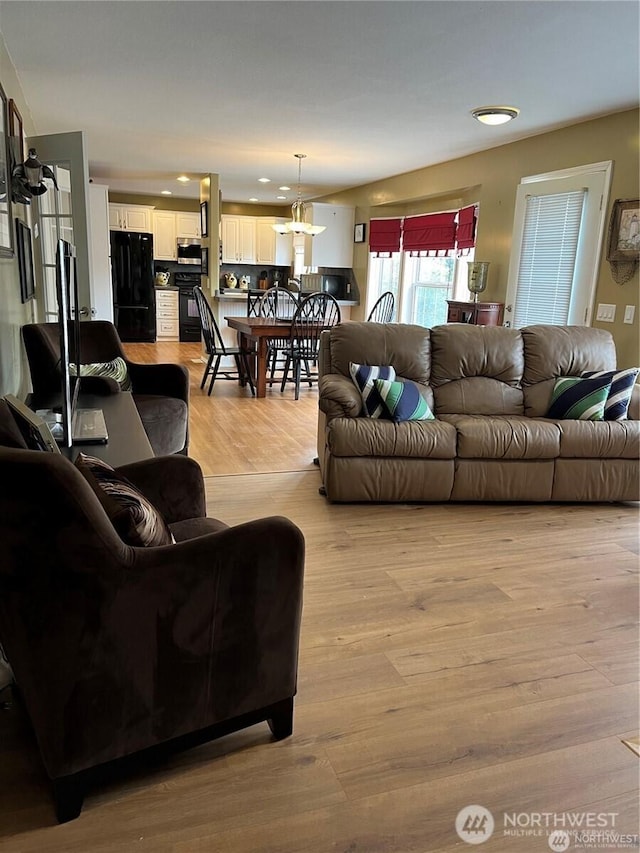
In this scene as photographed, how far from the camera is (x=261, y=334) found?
5.75 m

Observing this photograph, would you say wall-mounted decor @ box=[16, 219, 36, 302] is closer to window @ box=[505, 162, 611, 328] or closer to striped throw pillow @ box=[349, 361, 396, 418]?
striped throw pillow @ box=[349, 361, 396, 418]

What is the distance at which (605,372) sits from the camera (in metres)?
3.79

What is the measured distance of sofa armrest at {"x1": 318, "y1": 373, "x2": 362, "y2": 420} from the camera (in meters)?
3.44

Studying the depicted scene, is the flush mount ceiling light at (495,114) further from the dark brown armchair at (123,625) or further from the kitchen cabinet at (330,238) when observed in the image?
the kitchen cabinet at (330,238)

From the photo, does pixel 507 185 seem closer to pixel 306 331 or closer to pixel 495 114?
pixel 495 114

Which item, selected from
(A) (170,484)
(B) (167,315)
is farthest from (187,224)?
(A) (170,484)

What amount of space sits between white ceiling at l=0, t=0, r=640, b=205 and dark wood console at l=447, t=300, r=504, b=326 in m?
1.41

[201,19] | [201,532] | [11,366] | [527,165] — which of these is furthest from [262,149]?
[201,532]

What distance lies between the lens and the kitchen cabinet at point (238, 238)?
1044 centimetres

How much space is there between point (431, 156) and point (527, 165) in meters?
1.21

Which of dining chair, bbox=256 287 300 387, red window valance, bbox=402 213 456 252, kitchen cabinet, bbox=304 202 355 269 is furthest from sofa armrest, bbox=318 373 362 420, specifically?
kitchen cabinet, bbox=304 202 355 269

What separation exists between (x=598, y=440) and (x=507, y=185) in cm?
297

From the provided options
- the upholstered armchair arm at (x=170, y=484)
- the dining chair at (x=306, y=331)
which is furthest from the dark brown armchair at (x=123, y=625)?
the dining chair at (x=306, y=331)

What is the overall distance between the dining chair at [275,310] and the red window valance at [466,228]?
1.90m
